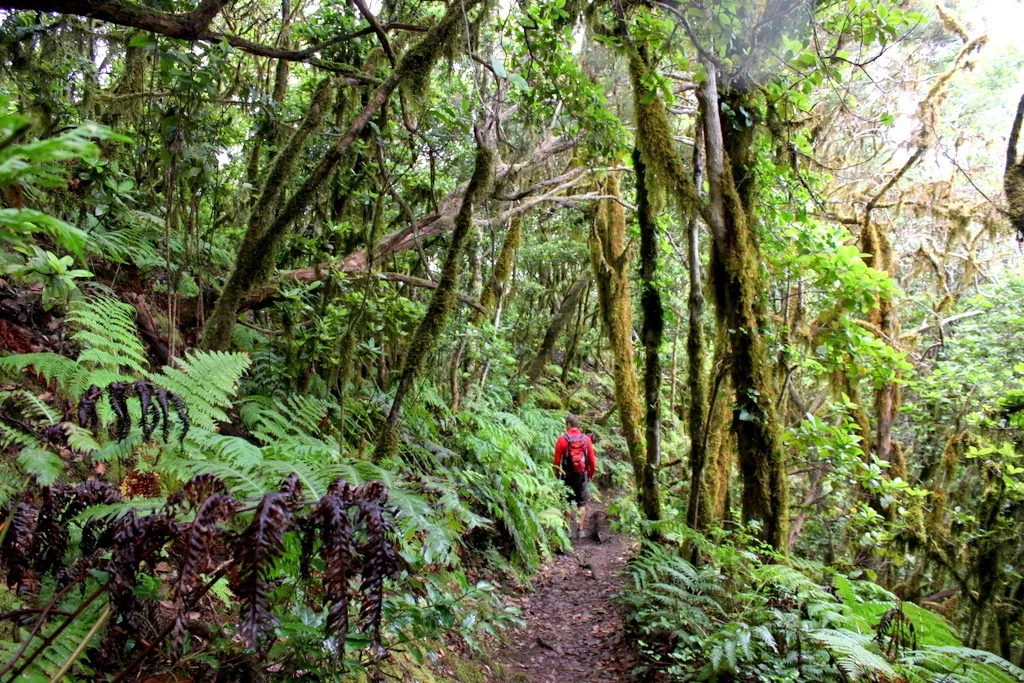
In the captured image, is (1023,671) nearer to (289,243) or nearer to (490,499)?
(490,499)

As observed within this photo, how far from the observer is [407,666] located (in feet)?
11.4

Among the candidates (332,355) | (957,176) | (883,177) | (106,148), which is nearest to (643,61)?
(332,355)

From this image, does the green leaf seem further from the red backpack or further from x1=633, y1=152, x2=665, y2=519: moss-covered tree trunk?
the red backpack

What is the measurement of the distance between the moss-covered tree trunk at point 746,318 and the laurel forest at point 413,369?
30mm

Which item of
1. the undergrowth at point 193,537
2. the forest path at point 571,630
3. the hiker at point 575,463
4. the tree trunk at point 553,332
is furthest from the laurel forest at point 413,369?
the tree trunk at point 553,332

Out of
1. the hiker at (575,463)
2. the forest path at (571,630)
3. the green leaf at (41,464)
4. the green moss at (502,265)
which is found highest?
the green moss at (502,265)

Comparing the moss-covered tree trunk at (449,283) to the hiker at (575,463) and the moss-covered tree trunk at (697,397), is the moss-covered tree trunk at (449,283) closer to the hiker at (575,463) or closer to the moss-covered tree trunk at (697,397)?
the moss-covered tree trunk at (697,397)

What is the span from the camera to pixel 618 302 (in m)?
8.14

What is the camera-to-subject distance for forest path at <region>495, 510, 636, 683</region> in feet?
16.2

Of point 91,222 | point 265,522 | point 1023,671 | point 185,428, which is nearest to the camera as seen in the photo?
point 265,522

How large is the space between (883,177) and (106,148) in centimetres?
1307

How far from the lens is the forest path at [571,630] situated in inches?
194

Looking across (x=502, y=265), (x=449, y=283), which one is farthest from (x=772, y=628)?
(x=502, y=265)

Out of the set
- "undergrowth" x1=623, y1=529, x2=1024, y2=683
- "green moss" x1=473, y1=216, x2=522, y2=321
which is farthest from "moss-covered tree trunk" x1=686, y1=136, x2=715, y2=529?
"green moss" x1=473, y1=216, x2=522, y2=321
